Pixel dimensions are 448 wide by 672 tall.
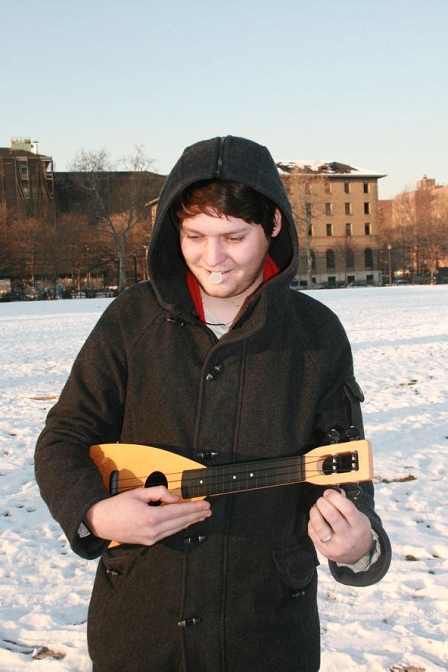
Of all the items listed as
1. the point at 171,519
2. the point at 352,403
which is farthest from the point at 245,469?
the point at 352,403

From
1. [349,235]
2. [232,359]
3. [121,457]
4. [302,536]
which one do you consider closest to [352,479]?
[302,536]

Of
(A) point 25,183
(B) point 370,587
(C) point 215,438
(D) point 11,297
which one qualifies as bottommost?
(B) point 370,587

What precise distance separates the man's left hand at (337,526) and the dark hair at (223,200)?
72cm

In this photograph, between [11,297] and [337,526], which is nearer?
[337,526]

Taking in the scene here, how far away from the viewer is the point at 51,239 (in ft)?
210

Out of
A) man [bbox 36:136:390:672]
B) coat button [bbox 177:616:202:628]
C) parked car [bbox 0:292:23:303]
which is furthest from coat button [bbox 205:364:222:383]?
parked car [bbox 0:292:23:303]

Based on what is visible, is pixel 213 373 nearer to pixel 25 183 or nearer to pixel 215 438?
pixel 215 438

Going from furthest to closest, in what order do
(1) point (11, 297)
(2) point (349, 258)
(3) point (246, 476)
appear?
(2) point (349, 258) → (1) point (11, 297) → (3) point (246, 476)

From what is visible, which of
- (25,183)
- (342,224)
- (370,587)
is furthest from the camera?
(342,224)

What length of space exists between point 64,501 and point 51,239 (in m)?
65.2

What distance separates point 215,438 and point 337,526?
0.37 m

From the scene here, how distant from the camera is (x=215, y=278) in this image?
172 centimetres

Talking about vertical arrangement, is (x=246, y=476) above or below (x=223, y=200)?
below

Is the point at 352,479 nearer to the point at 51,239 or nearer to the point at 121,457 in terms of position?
the point at 121,457
